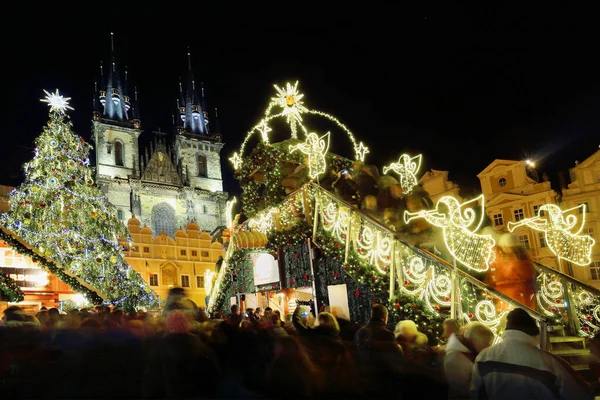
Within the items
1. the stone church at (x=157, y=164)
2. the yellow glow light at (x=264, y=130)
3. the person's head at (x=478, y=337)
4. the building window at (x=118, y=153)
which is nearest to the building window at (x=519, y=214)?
the yellow glow light at (x=264, y=130)

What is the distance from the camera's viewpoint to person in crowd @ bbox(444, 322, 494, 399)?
4.41 meters

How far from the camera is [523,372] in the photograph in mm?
3232

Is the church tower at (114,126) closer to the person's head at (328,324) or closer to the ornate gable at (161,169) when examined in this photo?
the ornate gable at (161,169)

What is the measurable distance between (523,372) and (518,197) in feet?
95.1

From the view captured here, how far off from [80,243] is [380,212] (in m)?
14.9

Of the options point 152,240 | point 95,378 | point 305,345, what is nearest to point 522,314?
point 305,345

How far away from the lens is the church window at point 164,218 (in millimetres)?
57638

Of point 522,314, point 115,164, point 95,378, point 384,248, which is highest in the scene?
point 115,164

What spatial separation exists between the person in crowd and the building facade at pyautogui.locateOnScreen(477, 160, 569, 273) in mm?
25110

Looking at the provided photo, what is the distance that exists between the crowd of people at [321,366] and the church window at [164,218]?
53.2m

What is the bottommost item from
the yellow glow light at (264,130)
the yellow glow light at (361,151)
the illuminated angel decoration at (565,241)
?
the illuminated angel decoration at (565,241)

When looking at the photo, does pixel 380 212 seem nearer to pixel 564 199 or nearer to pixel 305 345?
pixel 305 345

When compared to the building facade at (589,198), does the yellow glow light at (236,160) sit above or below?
above

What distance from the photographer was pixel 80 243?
20.6 metres
